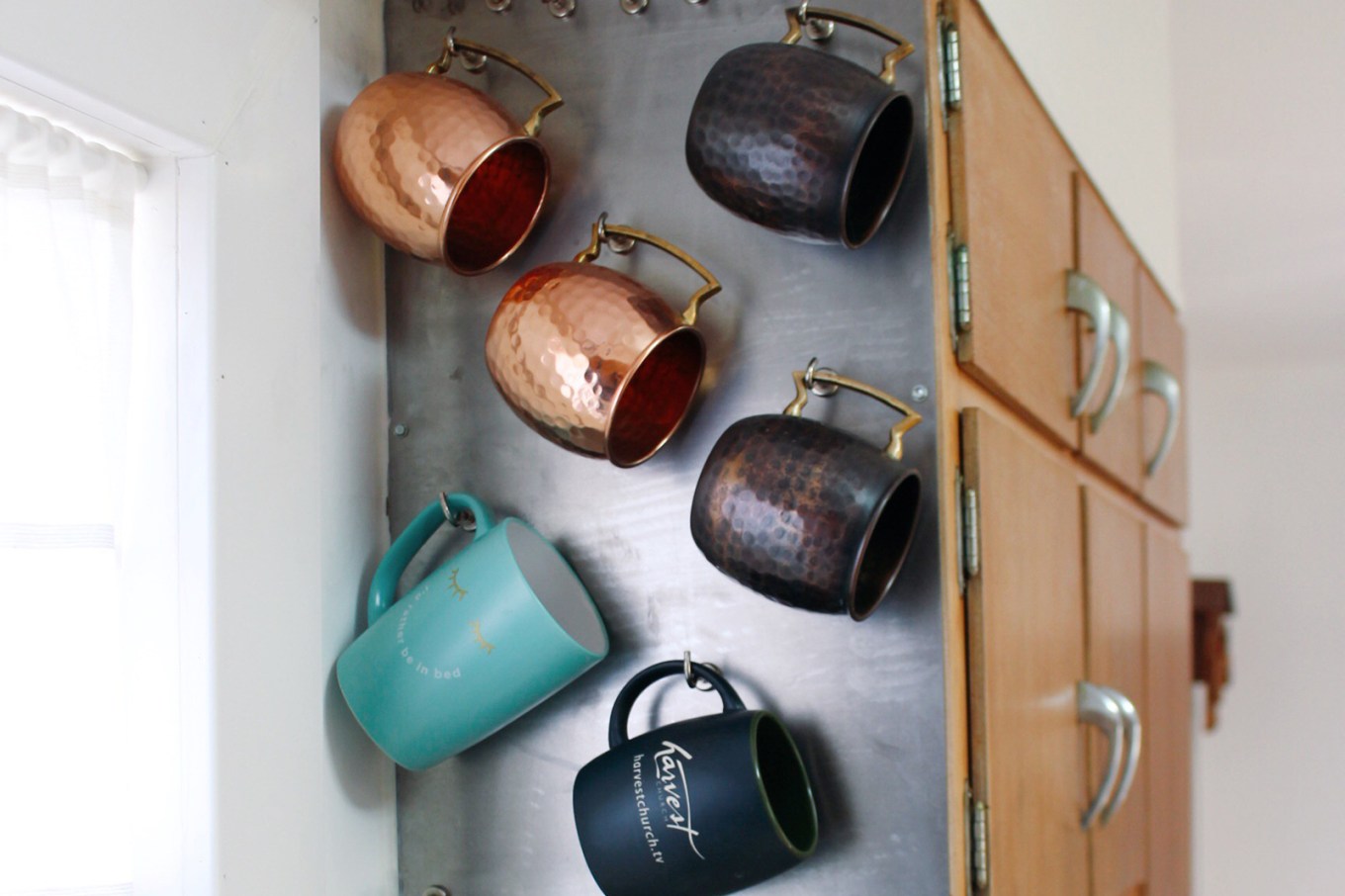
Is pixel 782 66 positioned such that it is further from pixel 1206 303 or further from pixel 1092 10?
pixel 1206 303

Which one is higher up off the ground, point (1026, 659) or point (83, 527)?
point (83, 527)

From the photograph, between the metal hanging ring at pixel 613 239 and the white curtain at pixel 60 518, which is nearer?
the white curtain at pixel 60 518

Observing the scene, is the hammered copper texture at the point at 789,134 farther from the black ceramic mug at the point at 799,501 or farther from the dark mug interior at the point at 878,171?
the black ceramic mug at the point at 799,501

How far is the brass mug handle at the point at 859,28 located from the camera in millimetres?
811

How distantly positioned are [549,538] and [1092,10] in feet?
3.47

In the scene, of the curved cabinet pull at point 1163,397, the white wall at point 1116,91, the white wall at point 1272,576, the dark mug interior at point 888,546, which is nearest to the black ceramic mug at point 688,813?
the dark mug interior at point 888,546

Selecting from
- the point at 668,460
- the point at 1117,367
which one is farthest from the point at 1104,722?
the point at 668,460

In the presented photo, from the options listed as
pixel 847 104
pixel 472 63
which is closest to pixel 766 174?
pixel 847 104

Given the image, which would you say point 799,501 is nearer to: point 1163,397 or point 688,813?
point 688,813

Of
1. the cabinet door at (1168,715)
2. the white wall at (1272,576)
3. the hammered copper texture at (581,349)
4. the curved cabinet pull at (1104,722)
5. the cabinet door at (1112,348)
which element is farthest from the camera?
the white wall at (1272,576)

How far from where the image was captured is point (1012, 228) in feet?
3.35

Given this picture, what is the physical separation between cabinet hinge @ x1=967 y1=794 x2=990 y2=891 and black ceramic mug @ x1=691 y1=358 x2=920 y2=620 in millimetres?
171

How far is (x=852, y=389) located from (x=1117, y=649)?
2.62 feet

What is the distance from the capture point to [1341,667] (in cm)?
444
